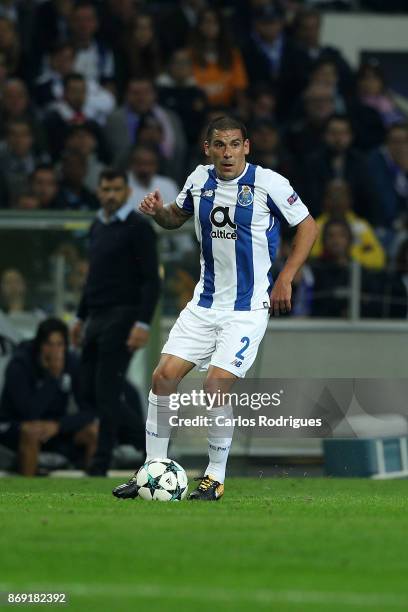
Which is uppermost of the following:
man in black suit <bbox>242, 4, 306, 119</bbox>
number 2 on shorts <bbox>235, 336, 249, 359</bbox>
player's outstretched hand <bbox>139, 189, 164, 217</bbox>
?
man in black suit <bbox>242, 4, 306, 119</bbox>

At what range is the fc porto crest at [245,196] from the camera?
9812 mm

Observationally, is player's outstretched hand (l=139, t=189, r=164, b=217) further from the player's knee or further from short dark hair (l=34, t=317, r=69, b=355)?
short dark hair (l=34, t=317, r=69, b=355)

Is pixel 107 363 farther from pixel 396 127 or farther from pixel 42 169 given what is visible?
pixel 396 127

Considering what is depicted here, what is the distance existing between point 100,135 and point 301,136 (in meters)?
2.37

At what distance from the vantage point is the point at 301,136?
61.4ft

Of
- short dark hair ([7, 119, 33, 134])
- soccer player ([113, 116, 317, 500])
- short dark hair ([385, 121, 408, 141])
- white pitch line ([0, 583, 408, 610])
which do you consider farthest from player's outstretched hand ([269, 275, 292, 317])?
short dark hair ([385, 121, 408, 141])

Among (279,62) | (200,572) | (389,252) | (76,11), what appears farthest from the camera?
(279,62)

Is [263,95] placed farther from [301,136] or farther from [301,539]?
[301,539]

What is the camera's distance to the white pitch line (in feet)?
21.1

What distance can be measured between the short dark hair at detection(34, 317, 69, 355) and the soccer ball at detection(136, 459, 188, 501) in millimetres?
5116

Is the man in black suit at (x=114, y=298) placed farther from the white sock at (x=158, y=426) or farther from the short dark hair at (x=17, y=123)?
the short dark hair at (x=17, y=123)

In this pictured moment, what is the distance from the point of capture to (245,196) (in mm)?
9820

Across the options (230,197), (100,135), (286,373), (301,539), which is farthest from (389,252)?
(301,539)

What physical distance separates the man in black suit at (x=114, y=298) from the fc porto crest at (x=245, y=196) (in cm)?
346
